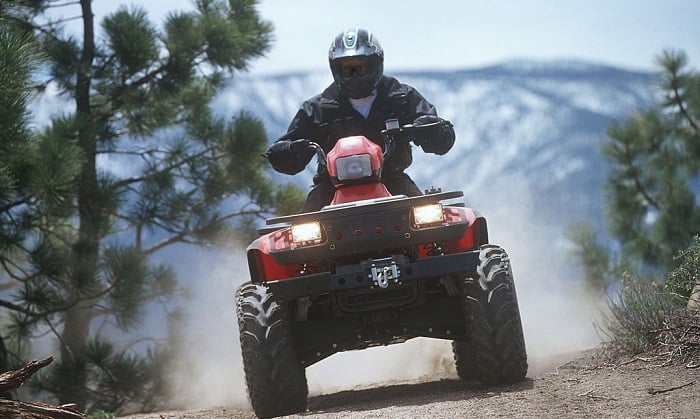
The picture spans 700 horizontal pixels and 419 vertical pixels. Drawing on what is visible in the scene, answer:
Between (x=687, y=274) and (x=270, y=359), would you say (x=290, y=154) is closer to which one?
(x=270, y=359)

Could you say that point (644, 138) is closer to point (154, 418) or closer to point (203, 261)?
point (203, 261)

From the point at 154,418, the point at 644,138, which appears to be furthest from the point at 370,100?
the point at 644,138

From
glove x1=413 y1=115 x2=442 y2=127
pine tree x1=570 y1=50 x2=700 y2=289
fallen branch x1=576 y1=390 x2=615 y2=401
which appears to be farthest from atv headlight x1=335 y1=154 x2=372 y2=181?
pine tree x1=570 y1=50 x2=700 y2=289

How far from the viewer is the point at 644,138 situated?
17.2 meters

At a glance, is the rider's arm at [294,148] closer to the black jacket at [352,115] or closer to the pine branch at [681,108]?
the black jacket at [352,115]

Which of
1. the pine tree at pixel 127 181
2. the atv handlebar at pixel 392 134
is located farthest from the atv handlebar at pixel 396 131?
the pine tree at pixel 127 181

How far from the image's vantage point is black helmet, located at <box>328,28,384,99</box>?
25.6 feet

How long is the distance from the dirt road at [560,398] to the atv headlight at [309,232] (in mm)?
1034

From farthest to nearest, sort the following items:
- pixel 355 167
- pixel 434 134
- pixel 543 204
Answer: pixel 543 204
pixel 434 134
pixel 355 167

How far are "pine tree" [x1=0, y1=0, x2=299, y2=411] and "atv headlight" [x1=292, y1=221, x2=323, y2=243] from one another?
18.7 feet

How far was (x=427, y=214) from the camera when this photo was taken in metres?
6.56

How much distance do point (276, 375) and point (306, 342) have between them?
357 mm

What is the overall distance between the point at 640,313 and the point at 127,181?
7.86 m

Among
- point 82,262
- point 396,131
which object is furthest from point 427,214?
point 82,262
